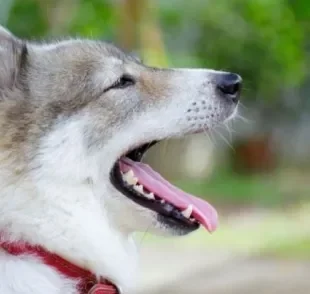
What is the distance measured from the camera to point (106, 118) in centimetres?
353

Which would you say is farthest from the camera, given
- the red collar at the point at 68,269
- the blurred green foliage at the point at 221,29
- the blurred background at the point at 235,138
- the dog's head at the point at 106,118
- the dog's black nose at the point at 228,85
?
the blurred green foliage at the point at 221,29

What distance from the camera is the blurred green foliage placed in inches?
632

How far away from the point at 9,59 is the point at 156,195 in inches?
32.6

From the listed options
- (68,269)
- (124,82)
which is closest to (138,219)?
(68,269)

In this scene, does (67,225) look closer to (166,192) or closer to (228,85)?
(166,192)

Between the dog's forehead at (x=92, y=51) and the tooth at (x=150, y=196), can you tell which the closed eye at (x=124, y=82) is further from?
the tooth at (x=150, y=196)

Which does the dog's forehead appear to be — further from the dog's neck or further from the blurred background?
the blurred background

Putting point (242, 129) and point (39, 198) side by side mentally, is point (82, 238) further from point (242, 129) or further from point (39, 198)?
point (242, 129)

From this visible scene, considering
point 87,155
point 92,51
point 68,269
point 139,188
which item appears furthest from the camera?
point 92,51

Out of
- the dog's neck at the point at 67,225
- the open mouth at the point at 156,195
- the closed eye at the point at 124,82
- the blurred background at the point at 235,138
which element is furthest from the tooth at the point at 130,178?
the blurred background at the point at 235,138

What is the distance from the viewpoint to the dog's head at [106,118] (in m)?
3.32

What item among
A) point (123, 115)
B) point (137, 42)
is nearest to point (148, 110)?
point (123, 115)

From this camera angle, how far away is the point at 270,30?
1775cm

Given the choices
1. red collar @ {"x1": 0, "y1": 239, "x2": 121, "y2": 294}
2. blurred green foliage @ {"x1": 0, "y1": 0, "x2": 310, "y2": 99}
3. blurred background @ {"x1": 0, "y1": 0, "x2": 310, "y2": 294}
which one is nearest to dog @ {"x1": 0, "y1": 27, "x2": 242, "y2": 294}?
red collar @ {"x1": 0, "y1": 239, "x2": 121, "y2": 294}
